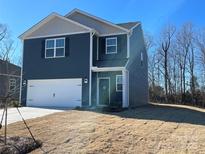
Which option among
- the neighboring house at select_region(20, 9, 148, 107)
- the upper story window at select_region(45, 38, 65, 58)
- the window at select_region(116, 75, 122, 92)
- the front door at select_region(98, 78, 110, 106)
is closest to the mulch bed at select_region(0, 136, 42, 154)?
the neighboring house at select_region(20, 9, 148, 107)

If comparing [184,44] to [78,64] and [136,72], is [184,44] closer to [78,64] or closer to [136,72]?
[136,72]

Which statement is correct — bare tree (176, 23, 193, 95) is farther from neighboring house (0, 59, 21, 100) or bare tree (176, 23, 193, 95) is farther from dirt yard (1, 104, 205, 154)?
dirt yard (1, 104, 205, 154)

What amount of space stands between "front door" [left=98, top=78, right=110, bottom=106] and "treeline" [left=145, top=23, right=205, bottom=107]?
17.6m

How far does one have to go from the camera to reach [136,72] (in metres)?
22.5

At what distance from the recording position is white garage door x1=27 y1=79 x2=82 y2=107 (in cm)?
1947

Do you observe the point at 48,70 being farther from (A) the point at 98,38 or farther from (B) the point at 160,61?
(B) the point at 160,61

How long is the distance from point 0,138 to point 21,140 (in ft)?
2.42

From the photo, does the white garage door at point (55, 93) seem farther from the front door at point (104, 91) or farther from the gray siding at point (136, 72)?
the gray siding at point (136, 72)

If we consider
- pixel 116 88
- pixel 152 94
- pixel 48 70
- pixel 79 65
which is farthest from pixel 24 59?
pixel 152 94

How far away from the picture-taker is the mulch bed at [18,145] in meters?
7.29

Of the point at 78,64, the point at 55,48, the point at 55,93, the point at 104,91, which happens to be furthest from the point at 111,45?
the point at 55,93

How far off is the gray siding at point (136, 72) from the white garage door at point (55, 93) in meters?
3.97

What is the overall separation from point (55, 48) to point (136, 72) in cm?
674

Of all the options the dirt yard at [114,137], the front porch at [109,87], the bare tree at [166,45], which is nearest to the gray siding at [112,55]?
the front porch at [109,87]
